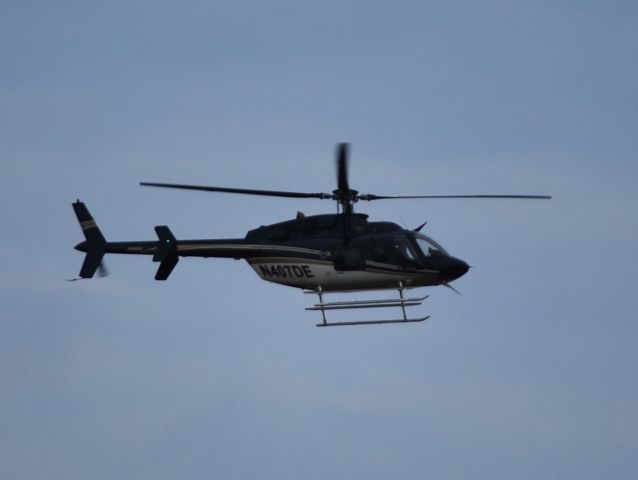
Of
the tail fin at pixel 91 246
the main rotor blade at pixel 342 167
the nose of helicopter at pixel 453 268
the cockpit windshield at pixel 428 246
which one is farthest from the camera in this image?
the tail fin at pixel 91 246

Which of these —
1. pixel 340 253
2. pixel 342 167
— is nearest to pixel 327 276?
pixel 340 253

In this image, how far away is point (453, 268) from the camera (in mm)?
32656

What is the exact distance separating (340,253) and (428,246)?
8.40ft

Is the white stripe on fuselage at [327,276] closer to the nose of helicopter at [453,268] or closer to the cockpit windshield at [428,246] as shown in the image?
the nose of helicopter at [453,268]

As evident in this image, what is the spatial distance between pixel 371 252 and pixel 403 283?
1324mm

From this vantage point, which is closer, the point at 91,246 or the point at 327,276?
A: the point at 327,276

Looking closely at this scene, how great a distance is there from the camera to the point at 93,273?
36.8m

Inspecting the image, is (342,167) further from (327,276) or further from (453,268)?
(453,268)

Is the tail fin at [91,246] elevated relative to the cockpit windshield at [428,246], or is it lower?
elevated

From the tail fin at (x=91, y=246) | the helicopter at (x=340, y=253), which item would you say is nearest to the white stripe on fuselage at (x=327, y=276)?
the helicopter at (x=340, y=253)

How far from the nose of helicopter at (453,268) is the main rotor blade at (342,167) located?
3.58 metres

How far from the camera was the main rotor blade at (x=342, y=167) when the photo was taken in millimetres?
30125

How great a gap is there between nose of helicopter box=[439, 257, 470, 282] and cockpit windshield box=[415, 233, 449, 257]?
1.58 ft

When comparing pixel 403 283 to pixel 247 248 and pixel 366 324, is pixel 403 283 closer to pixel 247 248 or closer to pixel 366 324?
pixel 366 324
